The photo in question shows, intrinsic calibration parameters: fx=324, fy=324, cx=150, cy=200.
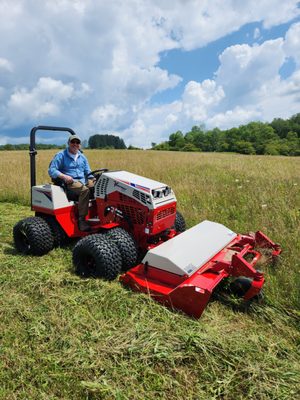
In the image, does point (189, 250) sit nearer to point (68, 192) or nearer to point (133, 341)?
point (133, 341)

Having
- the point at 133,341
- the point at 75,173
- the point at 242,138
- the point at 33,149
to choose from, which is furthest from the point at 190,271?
the point at 242,138

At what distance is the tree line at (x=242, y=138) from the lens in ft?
205

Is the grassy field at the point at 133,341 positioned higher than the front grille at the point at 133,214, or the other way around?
the front grille at the point at 133,214

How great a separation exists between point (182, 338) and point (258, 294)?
1.09 m

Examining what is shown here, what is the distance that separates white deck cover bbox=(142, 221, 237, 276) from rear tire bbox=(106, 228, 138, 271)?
15.6 inches

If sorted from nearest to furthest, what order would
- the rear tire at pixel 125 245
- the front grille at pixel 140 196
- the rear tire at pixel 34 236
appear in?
the rear tire at pixel 125 245 → the front grille at pixel 140 196 → the rear tire at pixel 34 236

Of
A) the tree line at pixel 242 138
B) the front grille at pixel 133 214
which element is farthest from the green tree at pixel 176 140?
the front grille at pixel 133 214

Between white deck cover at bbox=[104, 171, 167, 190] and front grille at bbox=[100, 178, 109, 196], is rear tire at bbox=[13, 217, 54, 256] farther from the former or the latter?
white deck cover at bbox=[104, 171, 167, 190]

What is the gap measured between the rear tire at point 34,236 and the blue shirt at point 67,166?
0.78 metres

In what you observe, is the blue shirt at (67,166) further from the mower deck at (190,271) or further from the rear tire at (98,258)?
the mower deck at (190,271)

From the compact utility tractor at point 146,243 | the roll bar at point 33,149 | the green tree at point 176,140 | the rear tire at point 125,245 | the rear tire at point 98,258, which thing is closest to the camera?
the compact utility tractor at point 146,243

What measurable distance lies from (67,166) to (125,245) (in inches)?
76.3

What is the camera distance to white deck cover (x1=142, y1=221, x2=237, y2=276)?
3371mm

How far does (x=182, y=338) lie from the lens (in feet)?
9.02
